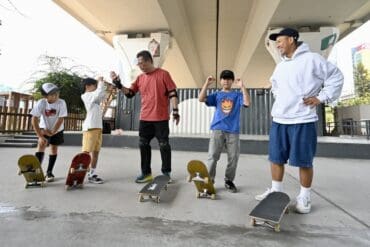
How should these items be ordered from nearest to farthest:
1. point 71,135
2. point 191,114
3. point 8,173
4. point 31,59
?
point 8,173 < point 71,135 < point 191,114 < point 31,59

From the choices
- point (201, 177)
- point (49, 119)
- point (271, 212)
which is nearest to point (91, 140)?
point (49, 119)


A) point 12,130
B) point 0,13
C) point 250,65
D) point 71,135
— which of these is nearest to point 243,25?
point 250,65

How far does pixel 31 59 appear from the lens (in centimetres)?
923

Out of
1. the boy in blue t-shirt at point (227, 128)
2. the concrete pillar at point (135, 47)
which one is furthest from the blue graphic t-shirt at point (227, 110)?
the concrete pillar at point (135, 47)

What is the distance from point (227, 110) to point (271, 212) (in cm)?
114

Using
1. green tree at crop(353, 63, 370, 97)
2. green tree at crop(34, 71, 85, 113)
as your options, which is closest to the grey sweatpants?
green tree at crop(34, 71, 85, 113)

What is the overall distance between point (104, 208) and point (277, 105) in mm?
1621

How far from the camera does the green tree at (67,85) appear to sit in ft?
27.4

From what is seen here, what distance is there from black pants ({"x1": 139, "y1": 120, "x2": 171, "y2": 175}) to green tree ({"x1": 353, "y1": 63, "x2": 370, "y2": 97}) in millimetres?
30412

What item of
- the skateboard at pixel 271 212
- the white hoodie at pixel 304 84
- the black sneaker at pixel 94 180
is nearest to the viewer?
the skateboard at pixel 271 212

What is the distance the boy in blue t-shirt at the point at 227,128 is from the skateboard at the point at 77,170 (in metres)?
1.27

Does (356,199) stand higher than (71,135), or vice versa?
(71,135)

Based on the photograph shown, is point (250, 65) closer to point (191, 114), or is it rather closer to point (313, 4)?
point (191, 114)

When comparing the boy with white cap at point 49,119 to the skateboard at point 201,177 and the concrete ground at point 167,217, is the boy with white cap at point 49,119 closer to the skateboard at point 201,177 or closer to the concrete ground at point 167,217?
the concrete ground at point 167,217
